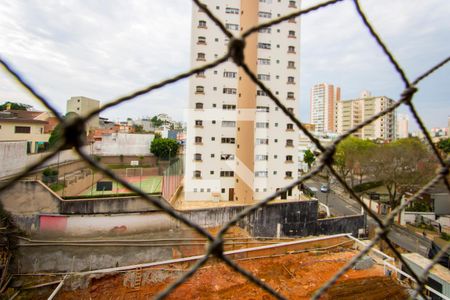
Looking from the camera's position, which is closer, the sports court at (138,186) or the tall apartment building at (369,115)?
the sports court at (138,186)

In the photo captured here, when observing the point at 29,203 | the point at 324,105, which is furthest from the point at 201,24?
the point at 324,105

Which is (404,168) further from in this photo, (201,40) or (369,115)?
(369,115)

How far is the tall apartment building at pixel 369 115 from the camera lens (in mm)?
28734

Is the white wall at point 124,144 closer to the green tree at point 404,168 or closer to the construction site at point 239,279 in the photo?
the construction site at point 239,279

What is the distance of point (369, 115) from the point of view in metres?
30.0

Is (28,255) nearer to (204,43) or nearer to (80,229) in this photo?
(80,229)

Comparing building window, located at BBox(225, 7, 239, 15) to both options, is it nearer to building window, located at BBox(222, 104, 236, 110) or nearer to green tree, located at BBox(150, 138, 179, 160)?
building window, located at BBox(222, 104, 236, 110)

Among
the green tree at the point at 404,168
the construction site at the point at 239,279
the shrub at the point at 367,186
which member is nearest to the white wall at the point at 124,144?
the construction site at the point at 239,279

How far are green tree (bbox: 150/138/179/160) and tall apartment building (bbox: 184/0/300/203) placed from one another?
16.8 ft

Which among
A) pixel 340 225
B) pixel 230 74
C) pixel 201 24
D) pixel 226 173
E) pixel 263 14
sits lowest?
pixel 340 225

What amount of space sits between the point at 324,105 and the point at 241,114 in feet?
117

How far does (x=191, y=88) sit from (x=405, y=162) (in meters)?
10.2

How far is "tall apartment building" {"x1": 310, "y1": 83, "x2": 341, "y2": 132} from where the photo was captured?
40.2 m

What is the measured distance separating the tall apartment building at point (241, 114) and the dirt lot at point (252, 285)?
419 cm
